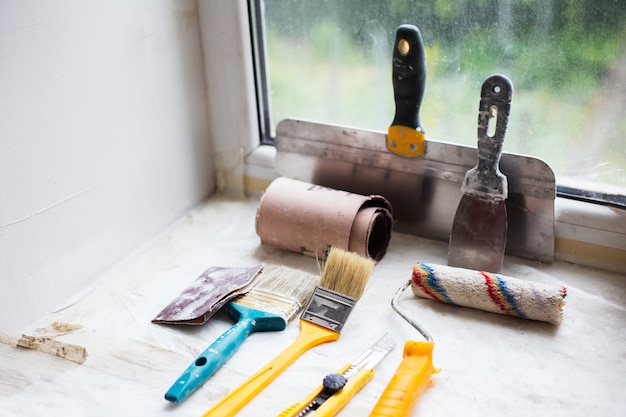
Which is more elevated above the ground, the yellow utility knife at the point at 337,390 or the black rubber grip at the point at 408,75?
the black rubber grip at the point at 408,75

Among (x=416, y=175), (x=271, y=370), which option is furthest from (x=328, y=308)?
(x=416, y=175)

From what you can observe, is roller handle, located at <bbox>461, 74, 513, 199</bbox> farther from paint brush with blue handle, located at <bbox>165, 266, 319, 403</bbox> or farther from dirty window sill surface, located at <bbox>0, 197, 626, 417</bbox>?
paint brush with blue handle, located at <bbox>165, 266, 319, 403</bbox>

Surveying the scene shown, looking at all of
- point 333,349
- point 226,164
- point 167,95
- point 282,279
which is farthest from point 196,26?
point 333,349

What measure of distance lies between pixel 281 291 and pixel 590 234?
0.48 meters

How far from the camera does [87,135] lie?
962mm

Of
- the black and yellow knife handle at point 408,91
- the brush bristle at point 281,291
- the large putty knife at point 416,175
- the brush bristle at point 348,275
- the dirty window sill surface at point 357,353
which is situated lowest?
the dirty window sill surface at point 357,353

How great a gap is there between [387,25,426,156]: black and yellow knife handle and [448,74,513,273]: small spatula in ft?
0.34

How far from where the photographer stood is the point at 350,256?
0.96 m

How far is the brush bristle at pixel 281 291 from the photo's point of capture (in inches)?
36.5

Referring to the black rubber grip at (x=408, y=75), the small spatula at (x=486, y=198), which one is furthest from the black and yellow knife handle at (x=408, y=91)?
the small spatula at (x=486, y=198)

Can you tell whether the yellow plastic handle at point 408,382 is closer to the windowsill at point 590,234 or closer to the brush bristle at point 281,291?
the brush bristle at point 281,291

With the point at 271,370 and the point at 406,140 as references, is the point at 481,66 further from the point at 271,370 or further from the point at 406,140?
the point at 271,370

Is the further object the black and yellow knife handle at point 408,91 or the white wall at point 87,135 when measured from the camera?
the black and yellow knife handle at point 408,91

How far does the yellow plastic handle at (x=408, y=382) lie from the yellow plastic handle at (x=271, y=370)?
119 millimetres
